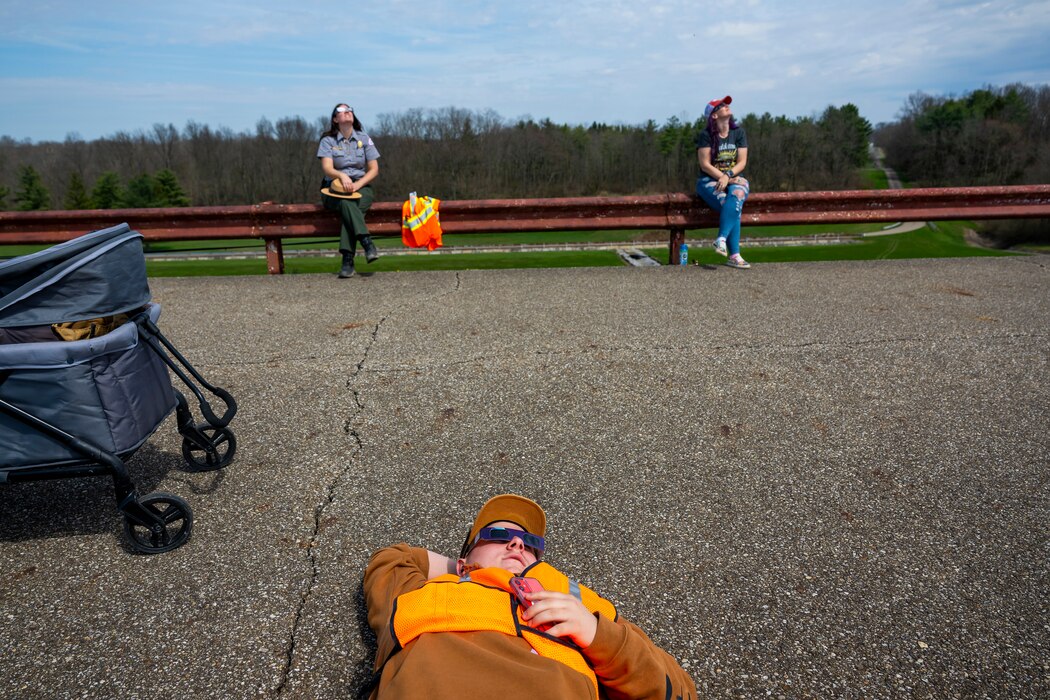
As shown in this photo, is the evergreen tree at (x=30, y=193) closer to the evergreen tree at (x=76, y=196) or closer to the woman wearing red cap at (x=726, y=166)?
the evergreen tree at (x=76, y=196)

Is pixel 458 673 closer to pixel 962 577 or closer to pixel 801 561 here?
pixel 801 561

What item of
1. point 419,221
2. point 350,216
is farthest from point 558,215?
point 350,216

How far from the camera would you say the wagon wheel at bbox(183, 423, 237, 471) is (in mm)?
3564

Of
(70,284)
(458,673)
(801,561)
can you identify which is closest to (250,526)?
(70,284)

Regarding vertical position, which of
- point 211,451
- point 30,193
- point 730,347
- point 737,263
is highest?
point 30,193

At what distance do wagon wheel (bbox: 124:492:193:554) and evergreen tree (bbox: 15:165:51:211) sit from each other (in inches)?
2639

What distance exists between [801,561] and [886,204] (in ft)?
24.5

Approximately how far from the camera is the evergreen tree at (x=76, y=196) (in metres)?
60.1

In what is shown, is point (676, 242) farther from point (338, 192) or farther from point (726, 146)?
point (338, 192)

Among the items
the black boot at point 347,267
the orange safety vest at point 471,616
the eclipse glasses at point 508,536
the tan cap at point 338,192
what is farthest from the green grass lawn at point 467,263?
the orange safety vest at point 471,616

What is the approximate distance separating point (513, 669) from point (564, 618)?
22 cm

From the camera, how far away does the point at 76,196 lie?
200 ft

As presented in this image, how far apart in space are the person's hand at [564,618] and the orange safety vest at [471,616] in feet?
0.09

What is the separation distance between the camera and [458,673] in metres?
1.79
